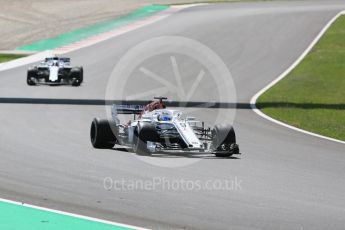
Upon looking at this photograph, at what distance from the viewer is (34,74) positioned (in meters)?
33.7

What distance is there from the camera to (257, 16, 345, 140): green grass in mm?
24819

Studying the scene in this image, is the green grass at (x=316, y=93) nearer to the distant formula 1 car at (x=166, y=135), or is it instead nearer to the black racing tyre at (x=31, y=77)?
the distant formula 1 car at (x=166, y=135)

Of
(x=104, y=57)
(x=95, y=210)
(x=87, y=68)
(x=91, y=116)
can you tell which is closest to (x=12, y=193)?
(x=95, y=210)

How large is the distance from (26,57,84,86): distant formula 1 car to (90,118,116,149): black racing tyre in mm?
16409

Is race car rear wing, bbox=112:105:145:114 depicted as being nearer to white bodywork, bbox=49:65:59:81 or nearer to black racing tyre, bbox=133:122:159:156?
black racing tyre, bbox=133:122:159:156

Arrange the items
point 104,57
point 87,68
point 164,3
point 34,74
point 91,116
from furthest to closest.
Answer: point 164,3 < point 104,57 < point 87,68 < point 34,74 < point 91,116

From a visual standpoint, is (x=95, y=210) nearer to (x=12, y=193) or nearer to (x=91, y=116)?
(x=12, y=193)

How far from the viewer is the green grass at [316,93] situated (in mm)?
24819

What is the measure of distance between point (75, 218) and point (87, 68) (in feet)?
95.4

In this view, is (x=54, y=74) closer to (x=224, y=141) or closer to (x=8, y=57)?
(x=8, y=57)

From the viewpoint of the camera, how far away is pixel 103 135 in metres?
17.4

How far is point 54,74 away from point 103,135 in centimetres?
1702

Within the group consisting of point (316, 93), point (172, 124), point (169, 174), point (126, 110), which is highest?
point (316, 93)

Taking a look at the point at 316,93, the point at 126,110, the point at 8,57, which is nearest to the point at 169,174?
the point at 126,110
